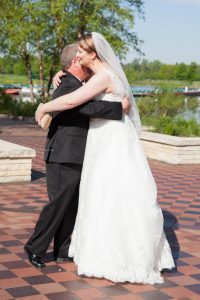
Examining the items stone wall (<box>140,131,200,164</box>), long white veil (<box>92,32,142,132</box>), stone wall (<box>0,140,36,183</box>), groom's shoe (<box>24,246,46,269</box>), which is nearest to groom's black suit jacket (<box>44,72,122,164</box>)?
long white veil (<box>92,32,142,132</box>)

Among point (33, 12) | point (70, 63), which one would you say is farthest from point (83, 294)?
point (33, 12)

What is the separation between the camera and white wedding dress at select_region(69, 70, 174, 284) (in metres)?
4.61

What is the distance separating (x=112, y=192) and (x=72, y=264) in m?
0.85

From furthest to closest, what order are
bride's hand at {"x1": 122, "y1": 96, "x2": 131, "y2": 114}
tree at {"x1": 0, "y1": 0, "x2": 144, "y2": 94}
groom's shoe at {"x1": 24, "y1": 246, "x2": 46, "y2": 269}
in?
1. tree at {"x1": 0, "y1": 0, "x2": 144, "y2": 94}
2. groom's shoe at {"x1": 24, "y1": 246, "x2": 46, "y2": 269}
3. bride's hand at {"x1": 122, "y1": 96, "x2": 131, "y2": 114}

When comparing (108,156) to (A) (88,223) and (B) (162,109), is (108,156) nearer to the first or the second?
(A) (88,223)

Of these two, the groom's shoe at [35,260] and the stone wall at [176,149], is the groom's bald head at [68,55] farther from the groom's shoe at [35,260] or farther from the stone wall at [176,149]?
the stone wall at [176,149]

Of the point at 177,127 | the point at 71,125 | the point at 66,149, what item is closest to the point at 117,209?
the point at 66,149

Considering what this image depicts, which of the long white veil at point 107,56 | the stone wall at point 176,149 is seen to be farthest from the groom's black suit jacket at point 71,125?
the stone wall at point 176,149

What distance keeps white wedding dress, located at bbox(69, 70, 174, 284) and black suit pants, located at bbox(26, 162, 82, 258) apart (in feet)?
0.40

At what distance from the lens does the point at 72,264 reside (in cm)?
509

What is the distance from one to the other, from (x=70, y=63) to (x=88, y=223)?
130 centimetres

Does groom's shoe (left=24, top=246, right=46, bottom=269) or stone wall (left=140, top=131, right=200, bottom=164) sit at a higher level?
stone wall (left=140, top=131, right=200, bottom=164)

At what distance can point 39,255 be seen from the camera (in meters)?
4.92

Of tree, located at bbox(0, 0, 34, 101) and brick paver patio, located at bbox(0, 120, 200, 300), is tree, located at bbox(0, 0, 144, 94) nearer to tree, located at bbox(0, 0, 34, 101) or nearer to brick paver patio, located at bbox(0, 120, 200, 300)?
tree, located at bbox(0, 0, 34, 101)
